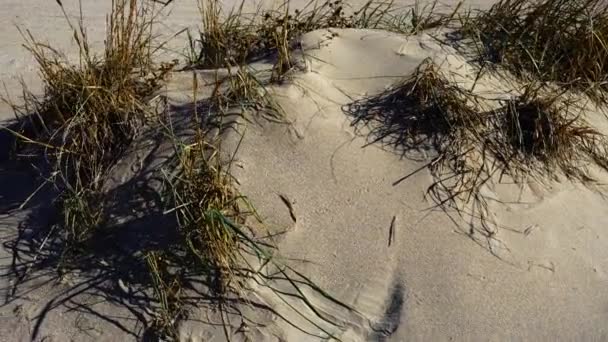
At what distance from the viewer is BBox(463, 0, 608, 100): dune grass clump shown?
12.0 ft

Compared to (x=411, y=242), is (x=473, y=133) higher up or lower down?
higher up

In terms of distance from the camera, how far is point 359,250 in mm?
2881

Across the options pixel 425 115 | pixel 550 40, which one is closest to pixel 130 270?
pixel 425 115

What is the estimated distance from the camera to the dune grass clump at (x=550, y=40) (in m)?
3.66

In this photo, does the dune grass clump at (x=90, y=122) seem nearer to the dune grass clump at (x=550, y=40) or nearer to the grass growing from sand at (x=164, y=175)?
the grass growing from sand at (x=164, y=175)

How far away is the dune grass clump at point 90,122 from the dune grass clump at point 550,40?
165 centimetres

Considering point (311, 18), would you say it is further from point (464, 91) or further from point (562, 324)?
point (562, 324)

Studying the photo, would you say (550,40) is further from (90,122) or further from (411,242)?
(90,122)

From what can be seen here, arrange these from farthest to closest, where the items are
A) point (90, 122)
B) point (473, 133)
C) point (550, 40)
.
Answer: point (550, 40) < point (473, 133) < point (90, 122)

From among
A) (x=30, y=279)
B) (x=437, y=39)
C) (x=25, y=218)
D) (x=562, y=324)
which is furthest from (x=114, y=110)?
(x=562, y=324)

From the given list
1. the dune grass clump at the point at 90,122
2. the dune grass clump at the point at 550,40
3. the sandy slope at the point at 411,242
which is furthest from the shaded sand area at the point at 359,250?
the dune grass clump at the point at 550,40

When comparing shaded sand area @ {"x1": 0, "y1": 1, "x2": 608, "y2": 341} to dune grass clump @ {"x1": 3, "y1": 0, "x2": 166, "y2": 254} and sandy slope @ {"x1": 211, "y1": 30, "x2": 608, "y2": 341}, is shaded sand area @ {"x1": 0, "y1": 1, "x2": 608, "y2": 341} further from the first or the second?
dune grass clump @ {"x1": 3, "y1": 0, "x2": 166, "y2": 254}

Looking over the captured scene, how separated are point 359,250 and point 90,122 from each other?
3.86ft

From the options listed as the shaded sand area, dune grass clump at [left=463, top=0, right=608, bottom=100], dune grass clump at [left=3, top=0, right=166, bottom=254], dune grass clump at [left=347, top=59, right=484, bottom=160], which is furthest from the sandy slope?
dune grass clump at [left=463, top=0, right=608, bottom=100]
